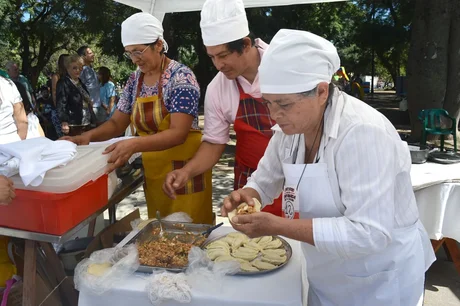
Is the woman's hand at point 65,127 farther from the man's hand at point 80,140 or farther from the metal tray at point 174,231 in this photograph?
the metal tray at point 174,231

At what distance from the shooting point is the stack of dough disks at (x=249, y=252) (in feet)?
4.56

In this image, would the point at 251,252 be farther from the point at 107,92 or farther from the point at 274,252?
the point at 107,92

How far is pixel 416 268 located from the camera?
4.12 ft

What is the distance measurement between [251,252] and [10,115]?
231 cm

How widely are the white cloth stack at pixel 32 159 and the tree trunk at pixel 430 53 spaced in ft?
21.0

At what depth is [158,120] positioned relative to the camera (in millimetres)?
2020

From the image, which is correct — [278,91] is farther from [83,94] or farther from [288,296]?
[83,94]

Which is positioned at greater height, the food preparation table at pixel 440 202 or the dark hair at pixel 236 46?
A: the dark hair at pixel 236 46

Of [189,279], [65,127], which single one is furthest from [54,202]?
[65,127]

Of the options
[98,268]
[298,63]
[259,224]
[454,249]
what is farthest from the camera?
[454,249]

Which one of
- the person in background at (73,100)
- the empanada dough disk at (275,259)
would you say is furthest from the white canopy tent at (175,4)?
the empanada dough disk at (275,259)

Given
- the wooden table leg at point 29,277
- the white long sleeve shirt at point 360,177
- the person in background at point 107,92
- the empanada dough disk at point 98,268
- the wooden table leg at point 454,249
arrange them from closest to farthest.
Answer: the white long sleeve shirt at point 360,177
the empanada dough disk at point 98,268
the wooden table leg at point 29,277
the wooden table leg at point 454,249
the person in background at point 107,92

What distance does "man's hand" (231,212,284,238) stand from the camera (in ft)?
3.71

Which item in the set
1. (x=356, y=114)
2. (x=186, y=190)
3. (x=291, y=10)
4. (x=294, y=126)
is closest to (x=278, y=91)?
(x=294, y=126)
